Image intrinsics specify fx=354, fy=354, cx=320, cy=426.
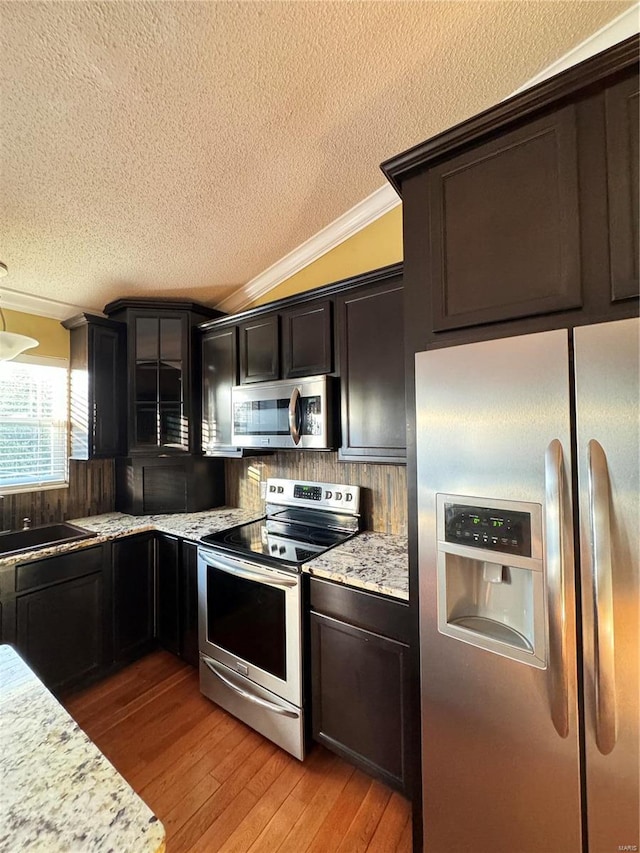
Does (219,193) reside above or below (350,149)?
below

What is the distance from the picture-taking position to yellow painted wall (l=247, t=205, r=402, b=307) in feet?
6.94

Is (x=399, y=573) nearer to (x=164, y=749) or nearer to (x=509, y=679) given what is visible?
(x=509, y=679)

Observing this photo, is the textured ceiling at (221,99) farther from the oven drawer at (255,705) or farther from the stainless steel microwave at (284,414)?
A: the oven drawer at (255,705)

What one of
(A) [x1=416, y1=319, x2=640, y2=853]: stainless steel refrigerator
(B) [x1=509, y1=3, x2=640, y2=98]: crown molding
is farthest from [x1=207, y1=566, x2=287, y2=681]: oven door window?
(B) [x1=509, y1=3, x2=640, y2=98]: crown molding

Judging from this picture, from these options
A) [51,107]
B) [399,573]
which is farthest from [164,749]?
[51,107]

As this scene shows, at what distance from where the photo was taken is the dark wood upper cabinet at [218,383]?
2.47 metres

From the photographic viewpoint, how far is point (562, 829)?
939mm

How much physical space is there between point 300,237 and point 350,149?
719 mm

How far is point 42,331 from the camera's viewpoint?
261 cm

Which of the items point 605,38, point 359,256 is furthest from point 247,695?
point 605,38

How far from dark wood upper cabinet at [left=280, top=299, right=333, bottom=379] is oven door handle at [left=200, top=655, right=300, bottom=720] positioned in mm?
1687

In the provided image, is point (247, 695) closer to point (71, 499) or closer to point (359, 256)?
point (71, 499)

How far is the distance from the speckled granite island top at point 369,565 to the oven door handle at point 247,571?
0.13 metres

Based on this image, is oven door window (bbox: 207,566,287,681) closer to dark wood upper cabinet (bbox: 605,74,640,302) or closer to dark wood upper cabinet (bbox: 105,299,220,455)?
dark wood upper cabinet (bbox: 105,299,220,455)
